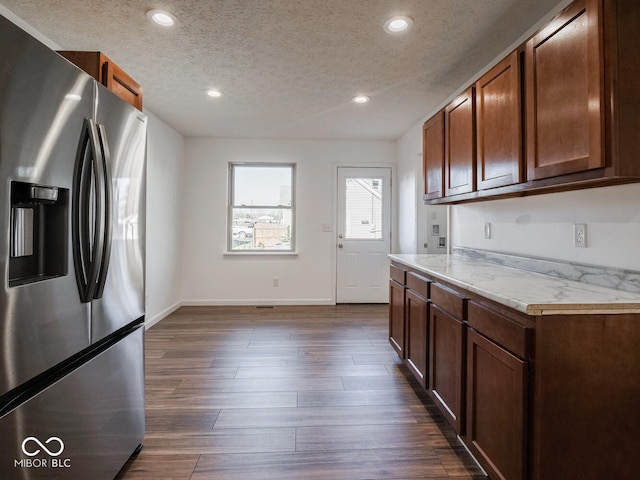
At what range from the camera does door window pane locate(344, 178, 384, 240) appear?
16.6ft

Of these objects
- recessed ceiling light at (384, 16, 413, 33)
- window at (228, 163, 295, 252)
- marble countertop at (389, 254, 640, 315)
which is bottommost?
marble countertop at (389, 254, 640, 315)

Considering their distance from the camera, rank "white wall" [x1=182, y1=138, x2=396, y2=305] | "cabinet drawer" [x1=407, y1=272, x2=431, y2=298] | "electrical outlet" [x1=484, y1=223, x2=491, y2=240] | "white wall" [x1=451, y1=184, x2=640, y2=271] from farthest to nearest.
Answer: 1. "white wall" [x1=182, y1=138, x2=396, y2=305]
2. "electrical outlet" [x1=484, y1=223, x2=491, y2=240]
3. "cabinet drawer" [x1=407, y1=272, x2=431, y2=298]
4. "white wall" [x1=451, y1=184, x2=640, y2=271]

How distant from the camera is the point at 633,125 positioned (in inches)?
48.2

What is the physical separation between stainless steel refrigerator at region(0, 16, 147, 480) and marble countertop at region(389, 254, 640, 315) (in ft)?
5.38

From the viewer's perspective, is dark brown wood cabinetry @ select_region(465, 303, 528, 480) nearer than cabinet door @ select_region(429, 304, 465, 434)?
Yes

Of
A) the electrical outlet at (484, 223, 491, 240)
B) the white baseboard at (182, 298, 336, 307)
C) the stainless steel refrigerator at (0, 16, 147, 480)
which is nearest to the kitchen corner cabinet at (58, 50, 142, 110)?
the stainless steel refrigerator at (0, 16, 147, 480)

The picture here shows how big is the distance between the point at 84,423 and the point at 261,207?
397 cm

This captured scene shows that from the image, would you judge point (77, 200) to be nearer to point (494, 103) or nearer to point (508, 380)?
point (508, 380)

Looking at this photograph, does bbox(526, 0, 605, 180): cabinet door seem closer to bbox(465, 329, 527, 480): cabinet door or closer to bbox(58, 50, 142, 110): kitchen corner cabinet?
bbox(465, 329, 527, 480): cabinet door

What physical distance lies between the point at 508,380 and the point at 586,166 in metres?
0.91

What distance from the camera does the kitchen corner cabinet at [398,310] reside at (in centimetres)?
268

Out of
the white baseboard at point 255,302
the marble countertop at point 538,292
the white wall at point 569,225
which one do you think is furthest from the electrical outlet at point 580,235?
the white baseboard at point 255,302

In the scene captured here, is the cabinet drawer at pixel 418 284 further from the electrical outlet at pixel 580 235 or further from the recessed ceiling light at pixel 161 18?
the recessed ceiling light at pixel 161 18

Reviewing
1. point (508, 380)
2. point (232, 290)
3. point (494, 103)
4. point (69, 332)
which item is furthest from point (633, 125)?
point (232, 290)
